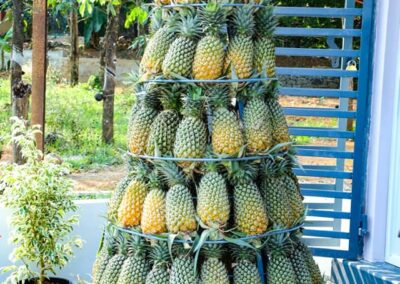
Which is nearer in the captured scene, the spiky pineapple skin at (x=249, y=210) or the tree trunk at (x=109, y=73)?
the spiky pineapple skin at (x=249, y=210)

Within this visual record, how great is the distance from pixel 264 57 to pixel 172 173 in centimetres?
56

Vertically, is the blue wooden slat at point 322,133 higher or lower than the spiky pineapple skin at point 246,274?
higher

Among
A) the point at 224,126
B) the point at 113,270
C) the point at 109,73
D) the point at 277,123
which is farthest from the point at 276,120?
the point at 109,73

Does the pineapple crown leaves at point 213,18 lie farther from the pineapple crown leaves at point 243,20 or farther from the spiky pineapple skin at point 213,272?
the spiky pineapple skin at point 213,272

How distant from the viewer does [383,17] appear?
375 centimetres

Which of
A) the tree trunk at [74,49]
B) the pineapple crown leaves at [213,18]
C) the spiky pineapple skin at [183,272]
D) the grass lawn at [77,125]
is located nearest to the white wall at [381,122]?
the pineapple crown leaves at [213,18]

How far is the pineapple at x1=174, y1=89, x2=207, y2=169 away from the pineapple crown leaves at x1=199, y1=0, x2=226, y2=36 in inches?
9.4

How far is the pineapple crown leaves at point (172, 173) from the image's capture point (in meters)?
2.28

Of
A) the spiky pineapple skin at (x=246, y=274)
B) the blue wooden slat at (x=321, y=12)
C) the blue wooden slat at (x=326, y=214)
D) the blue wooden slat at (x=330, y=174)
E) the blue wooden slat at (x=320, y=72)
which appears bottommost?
the blue wooden slat at (x=326, y=214)

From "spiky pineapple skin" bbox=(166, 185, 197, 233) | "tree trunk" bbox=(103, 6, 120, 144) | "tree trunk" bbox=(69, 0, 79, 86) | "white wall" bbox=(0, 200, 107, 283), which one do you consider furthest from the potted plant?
"tree trunk" bbox=(69, 0, 79, 86)

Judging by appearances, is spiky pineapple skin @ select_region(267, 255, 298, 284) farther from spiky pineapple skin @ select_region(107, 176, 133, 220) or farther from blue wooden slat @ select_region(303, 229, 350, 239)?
blue wooden slat @ select_region(303, 229, 350, 239)

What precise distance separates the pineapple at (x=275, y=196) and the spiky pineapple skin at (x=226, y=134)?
0.16 meters

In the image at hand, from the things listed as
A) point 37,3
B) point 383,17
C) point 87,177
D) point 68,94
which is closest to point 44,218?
point 37,3

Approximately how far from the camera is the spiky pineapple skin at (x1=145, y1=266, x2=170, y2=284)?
2.23m
